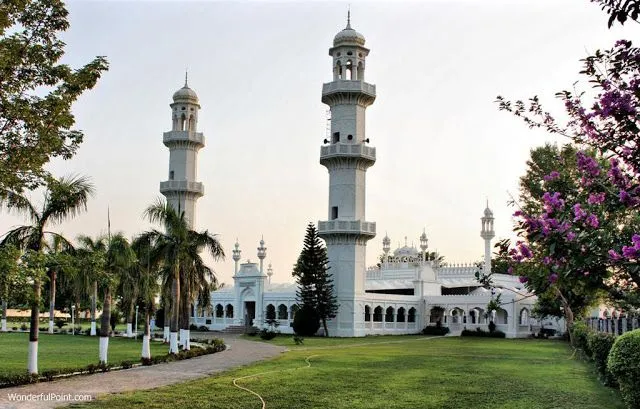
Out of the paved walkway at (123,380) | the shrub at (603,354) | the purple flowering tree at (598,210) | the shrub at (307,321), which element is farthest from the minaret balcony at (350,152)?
the purple flowering tree at (598,210)

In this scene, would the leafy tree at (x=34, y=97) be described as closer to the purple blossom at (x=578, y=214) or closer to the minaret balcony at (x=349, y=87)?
the purple blossom at (x=578, y=214)

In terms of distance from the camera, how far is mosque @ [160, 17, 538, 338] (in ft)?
153

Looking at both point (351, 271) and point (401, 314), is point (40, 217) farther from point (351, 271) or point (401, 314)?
point (401, 314)

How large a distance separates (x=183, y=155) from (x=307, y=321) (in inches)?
829

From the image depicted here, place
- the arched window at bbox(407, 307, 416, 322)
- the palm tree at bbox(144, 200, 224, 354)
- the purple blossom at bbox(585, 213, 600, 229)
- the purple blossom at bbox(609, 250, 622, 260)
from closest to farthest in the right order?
the purple blossom at bbox(609, 250, 622, 260) < the purple blossom at bbox(585, 213, 600, 229) < the palm tree at bbox(144, 200, 224, 354) < the arched window at bbox(407, 307, 416, 322)

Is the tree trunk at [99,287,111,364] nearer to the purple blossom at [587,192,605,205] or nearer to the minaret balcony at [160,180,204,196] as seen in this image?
the purple blossom at [587,192,605,205]

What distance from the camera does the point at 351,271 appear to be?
4659cm

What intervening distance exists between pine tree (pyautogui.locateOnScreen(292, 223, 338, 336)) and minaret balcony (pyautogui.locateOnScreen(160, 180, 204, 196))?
50.6 feet

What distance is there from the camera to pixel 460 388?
634 inches

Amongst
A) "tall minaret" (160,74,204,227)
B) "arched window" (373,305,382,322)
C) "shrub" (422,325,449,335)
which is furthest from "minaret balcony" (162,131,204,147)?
"shrub" (422,325,449,335)

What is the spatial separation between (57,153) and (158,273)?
47.4 feet

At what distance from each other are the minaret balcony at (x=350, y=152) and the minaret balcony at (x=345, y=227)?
440cm

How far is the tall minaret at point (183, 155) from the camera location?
190 ft

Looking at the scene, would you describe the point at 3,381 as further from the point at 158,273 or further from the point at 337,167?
the point at 337,167
